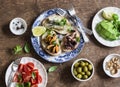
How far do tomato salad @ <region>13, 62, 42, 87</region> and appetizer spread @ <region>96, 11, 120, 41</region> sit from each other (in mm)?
342

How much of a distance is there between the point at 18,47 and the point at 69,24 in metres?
0.25

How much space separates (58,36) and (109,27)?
0.23 m

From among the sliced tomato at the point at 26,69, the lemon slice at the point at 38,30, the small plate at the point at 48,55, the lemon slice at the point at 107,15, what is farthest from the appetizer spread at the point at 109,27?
the sliced tomato at the point at 26,69

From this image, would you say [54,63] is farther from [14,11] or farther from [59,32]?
[14,11]

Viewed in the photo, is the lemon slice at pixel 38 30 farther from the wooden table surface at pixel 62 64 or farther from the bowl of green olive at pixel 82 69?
the bowl of green olive at pixel 82 69

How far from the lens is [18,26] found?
6.06 ft

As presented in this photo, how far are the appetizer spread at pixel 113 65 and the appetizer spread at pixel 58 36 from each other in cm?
17

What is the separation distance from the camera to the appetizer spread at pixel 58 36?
182 cm

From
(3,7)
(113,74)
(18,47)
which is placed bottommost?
(113,74)

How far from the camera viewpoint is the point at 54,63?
1.83m

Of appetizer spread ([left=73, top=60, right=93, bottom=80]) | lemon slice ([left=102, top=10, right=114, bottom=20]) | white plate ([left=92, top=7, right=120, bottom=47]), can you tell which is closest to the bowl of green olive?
appetizer spread ([left=73, top=60, right=93, bottom=80])

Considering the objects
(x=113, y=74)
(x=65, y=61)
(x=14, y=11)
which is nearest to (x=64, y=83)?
(x=65, y=61)

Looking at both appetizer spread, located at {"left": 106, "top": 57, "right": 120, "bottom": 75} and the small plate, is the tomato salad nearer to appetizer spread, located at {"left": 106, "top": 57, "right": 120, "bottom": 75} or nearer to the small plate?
the small plate

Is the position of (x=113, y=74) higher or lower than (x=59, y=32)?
lower
